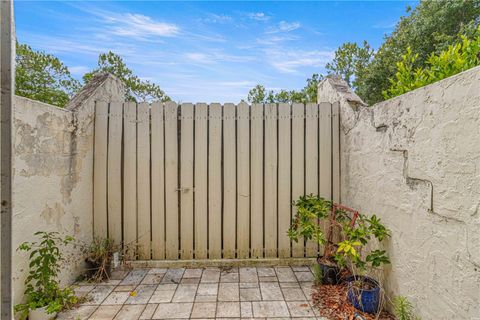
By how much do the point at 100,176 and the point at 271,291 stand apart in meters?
2.37

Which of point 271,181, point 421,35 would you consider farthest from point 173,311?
point 421,35

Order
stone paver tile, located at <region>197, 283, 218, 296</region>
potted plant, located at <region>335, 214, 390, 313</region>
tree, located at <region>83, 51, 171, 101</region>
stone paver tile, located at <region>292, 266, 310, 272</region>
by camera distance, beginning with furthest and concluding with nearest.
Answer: tree, located at <region>83, 51, 171, 101</region>
stone paver tile, located at <region>292, 266, 310, 272</region>
stone paver tile, located at <region>197, 283, 218, 296</region>
potted plant, located at <region>335, 214, 390, 313</region>

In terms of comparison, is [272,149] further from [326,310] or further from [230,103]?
[326,310]

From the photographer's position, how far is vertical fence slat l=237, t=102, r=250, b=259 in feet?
10.5

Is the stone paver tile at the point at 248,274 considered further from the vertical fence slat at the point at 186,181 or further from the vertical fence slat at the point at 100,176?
the vertical fence slat at the point at 100,176

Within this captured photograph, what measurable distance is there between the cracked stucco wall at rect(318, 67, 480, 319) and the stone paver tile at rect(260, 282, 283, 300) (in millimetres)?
978

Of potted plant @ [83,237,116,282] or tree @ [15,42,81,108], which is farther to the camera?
tree @ [15,42,81,108]

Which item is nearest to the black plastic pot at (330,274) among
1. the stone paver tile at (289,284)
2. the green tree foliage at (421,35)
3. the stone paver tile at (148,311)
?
the stone paver tile at (289,284)

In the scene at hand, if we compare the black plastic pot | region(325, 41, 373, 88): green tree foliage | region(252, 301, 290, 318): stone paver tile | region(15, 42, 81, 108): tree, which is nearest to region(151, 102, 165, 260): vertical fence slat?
region(252, 301, 290, 318): stone paver tile

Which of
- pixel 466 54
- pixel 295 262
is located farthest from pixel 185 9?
pixel 295 262

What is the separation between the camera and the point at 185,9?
13.0 feet

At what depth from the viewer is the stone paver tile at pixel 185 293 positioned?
243 centimetres

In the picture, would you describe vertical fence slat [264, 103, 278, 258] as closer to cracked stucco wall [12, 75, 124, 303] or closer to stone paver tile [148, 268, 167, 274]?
stone paver tile [148, 268, 167, 274]

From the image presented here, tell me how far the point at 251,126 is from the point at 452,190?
84.0 inches
